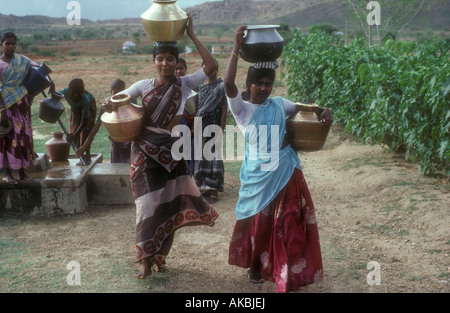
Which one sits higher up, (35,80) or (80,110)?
(35,80)

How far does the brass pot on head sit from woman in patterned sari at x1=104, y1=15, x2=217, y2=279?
4.1 inches

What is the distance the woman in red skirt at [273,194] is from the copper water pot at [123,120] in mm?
748

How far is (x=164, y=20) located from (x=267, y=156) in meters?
1.23

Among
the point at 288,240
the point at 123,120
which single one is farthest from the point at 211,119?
the point at 288,240

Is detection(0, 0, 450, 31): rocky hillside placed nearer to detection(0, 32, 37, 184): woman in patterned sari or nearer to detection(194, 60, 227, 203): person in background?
detection(194, 60, 227, 203): person in background

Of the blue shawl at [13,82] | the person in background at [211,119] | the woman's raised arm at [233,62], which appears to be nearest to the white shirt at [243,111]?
the woman's raised arm at [233,62]

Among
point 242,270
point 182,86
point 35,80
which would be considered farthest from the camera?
point 35,80

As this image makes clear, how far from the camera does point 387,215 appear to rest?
5289 mm

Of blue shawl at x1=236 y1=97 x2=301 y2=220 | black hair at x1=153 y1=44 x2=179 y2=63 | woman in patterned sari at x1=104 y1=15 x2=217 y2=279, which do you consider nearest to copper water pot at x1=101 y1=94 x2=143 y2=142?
woman in patterned sari at x1=104 y1=15 x2=217 y2=279

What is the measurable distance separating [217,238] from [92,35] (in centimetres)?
6635

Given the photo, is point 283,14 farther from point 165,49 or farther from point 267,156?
point 267,156

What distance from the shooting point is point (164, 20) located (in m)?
3.51

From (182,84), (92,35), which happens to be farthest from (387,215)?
(92,35)
